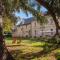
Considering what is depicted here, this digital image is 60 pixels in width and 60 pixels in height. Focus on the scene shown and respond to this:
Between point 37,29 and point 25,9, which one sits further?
point 37,29

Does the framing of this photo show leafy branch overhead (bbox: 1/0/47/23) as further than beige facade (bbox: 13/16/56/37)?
No

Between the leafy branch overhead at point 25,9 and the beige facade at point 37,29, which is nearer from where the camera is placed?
the leafy branch overhead at point 25,9

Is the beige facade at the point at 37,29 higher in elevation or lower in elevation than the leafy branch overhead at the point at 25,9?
lower

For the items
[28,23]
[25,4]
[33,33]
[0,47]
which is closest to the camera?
[0,47]

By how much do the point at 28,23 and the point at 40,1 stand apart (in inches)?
2096

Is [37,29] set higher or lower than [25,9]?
lower

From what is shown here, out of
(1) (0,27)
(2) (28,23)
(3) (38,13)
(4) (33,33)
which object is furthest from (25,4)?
(2) (28,23)

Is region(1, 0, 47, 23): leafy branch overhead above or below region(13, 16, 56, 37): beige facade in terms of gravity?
above

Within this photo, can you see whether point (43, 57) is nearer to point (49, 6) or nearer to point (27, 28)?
point (49, 6)

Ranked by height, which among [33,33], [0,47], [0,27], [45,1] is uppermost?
[45,1]

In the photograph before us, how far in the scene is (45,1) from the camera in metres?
18.3

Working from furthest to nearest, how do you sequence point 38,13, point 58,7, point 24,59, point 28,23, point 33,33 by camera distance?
point 28,23, point 33,33, point 38,13, point 58,7, point 24,59

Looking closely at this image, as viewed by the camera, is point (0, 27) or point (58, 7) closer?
point (0, 27)

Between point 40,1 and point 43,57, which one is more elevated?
point 40,1
